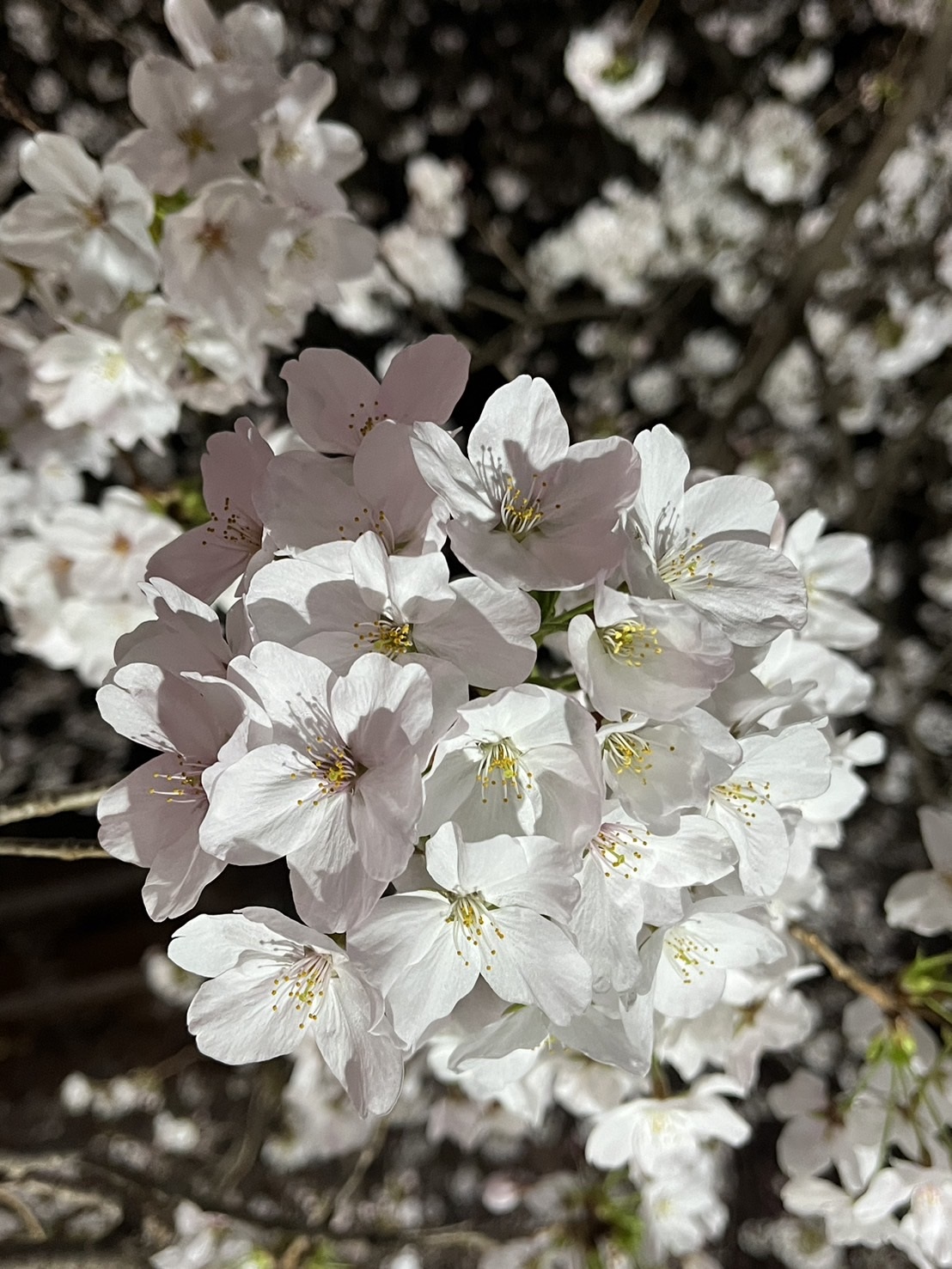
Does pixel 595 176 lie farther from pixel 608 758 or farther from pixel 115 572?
pixel 608 758

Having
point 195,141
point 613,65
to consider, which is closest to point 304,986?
point 195,141

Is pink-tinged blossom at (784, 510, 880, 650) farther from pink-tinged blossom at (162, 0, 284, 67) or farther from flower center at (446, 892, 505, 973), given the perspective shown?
pink-tinged blossom at (162, 0, 284, 67)

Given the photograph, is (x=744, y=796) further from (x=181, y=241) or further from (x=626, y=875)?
(x=181, y=241)

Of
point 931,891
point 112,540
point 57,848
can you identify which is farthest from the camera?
point 112,540

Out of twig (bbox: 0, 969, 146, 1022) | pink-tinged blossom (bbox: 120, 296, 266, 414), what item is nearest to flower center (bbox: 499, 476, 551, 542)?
pink-tinged blossom (bbox: 120, 296, 266, 414)

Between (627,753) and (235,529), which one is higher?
(235,529)

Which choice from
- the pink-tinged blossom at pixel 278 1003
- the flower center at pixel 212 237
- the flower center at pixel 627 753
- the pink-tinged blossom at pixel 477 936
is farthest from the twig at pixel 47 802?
the flower center at pixel 212 237
